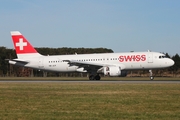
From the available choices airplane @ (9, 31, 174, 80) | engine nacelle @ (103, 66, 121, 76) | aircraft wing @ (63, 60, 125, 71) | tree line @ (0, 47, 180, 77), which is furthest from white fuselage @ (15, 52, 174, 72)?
tree line @ (0, 47, 180, 77)

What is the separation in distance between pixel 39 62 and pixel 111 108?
139ft

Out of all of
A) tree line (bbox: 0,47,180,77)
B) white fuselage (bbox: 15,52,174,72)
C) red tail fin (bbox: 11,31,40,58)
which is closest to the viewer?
white fuselage (bbox: 15,52,174,72)

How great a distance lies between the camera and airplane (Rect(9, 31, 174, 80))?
5272 centimetres

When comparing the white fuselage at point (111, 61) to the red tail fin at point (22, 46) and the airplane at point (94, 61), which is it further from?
the red tail fin at point (22, 46)

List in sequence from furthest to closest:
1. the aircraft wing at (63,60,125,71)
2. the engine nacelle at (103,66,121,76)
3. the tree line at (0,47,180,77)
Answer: the tree line at (0,47,180,77) < the aircraft wing at (63,60,125,71) < the engine nacelle at (103,66,121,76)

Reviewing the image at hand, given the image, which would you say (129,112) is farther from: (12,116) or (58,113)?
(12,116)

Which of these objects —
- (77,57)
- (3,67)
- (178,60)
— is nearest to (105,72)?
(77,57)

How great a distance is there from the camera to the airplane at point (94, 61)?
5272cm

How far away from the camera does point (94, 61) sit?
55.6 meters

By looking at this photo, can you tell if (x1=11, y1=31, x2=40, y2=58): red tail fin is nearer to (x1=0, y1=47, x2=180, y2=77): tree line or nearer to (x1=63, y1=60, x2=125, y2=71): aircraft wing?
(x1=63, y1=60, x2=125, y2=71): aircraft wing

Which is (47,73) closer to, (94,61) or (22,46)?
(22,46)

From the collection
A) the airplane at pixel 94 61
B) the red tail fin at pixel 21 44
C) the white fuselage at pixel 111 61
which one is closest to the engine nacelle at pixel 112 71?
the airplane at pixel 94 61

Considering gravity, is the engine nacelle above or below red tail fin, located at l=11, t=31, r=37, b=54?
below

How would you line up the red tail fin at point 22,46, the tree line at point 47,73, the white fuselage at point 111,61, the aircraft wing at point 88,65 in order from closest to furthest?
the white fuselage at point 111,61
the aircraft wing at point 88,65
the red tail fin at point 22,46
the tree line at point 47,73
